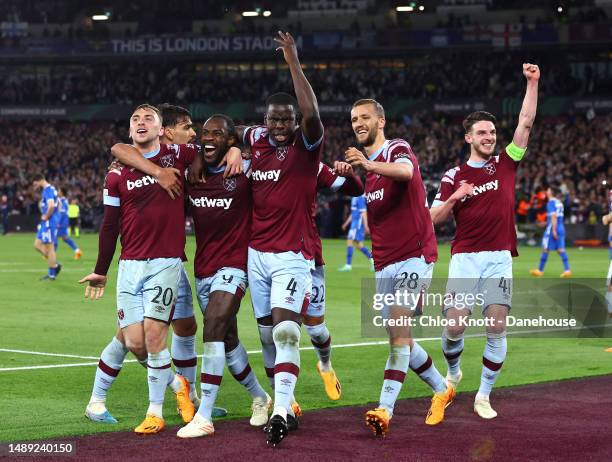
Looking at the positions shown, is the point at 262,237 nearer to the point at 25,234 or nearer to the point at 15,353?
the point at 15,353

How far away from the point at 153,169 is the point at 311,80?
56346 mm

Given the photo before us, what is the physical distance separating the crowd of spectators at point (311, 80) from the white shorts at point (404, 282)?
164 ft

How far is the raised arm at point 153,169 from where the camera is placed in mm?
9125

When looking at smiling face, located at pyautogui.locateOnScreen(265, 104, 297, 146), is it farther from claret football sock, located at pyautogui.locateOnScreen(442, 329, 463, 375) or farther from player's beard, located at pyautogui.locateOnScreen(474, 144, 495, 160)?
claret football sock, located at pyautogui.locateOnScreen(442, 329, 463, 375)

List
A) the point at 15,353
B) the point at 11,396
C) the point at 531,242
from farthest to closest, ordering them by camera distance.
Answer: the point at 531,242 < the point at 15,353 < the point at 11,396

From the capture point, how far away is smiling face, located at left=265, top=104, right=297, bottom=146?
902cm

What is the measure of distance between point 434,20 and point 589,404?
5500cm

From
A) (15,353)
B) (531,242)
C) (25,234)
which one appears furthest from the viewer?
(25,234)

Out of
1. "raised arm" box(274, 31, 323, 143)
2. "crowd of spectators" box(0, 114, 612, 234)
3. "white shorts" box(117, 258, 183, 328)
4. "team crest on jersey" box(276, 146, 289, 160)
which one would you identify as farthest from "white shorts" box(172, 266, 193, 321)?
"crowd of spectators" box(0, 114, 612, 234)

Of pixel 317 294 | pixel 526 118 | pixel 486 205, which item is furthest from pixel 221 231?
pixel 526 118

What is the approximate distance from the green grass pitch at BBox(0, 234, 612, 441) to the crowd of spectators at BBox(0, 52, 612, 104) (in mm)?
38619

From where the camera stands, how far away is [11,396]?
10750 millimetres

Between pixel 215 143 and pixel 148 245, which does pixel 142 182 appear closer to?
pixel 148 245

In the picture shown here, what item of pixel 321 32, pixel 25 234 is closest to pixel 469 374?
pixel 25 234
